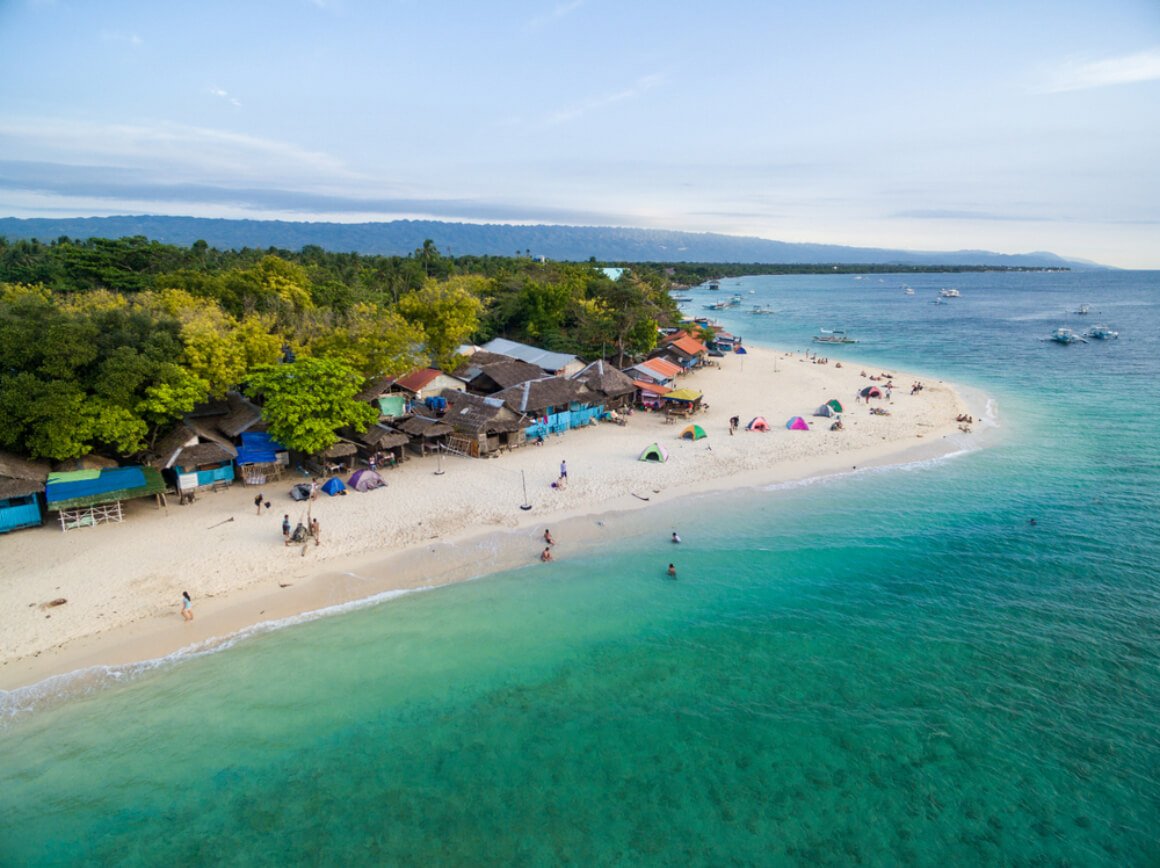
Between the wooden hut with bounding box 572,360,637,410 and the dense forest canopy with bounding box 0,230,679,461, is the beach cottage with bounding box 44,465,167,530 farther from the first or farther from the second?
the wooden hut with bounding box 572,360,637,410

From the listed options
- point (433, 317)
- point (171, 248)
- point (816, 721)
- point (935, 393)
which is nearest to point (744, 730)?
point (816, 721)

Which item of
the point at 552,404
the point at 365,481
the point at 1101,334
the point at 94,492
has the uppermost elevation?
the point at 1101,334

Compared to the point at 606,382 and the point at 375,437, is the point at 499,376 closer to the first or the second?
the point at 606,382

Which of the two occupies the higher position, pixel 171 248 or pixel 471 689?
pixel 171 248

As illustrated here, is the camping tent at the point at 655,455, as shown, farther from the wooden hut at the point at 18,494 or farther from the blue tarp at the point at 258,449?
the wooden hut at the point at 18,494

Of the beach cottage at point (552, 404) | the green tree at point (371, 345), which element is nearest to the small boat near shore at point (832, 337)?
the beach cottage at point (552, 404)

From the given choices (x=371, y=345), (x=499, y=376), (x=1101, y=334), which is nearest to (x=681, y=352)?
(x=499, y=376)

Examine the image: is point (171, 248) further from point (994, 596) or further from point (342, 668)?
point (994, 596)

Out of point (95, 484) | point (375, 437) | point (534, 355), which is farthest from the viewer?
point (534, 355)
